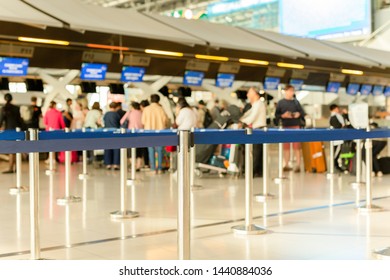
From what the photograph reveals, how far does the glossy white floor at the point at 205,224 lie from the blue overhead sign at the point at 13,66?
407cm

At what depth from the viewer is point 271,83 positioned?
2242 centimetres

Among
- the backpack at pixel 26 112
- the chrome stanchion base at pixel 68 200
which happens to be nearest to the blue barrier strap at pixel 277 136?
the chrome stanchion base at pixel 68 200

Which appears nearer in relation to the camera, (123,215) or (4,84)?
(123,215)

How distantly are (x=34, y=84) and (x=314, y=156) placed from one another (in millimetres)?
8747

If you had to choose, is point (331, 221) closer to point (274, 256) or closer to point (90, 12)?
point (274, 256)

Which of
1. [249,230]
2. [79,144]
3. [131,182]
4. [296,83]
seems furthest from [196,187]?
[296,83]

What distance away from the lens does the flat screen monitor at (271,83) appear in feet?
72.8

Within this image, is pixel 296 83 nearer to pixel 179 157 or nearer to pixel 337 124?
pixel 337 124

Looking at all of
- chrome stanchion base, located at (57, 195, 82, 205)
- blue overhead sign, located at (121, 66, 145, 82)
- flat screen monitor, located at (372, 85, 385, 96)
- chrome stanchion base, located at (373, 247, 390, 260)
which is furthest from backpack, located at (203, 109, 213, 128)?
chrome stanchion base, located at (373, 247, 390, 260)

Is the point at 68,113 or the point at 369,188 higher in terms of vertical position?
the point at 68,113

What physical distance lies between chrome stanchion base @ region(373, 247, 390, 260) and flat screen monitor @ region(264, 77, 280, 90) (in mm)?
16473

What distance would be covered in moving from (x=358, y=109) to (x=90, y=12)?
654 centimetres
